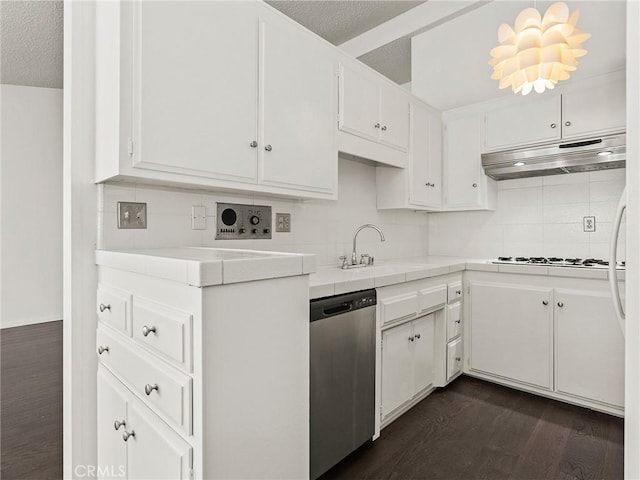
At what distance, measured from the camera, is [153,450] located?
1.09 metres

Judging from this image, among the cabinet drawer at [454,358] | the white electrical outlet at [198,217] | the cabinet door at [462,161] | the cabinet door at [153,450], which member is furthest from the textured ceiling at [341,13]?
the cabinet door at [153,450]

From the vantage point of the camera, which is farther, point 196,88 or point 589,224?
point 589,224

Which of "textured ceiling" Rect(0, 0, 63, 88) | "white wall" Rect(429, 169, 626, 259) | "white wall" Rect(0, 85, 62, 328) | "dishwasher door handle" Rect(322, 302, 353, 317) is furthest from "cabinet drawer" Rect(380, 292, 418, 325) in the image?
"white wall" Rect(0, 85, 62, 328)

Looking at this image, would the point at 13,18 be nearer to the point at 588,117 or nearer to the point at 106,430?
the point at 106,430

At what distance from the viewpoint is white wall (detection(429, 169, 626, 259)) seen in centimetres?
258

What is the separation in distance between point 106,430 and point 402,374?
4.81ft

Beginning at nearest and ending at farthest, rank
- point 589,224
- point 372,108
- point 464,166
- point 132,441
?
1. point 132,441
2. point 372,108
3. point 589,224
4. point 464,166

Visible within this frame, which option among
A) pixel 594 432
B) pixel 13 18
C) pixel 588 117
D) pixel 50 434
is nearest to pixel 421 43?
pixel 588 117

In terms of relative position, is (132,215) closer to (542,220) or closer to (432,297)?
(432,297)

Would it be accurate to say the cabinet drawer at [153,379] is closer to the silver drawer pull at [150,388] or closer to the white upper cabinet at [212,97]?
the silver drawer pull at [150,388]

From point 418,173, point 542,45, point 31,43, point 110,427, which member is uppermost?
point 31,43

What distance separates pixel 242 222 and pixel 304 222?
47 cm

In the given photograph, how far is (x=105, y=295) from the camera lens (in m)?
1.41

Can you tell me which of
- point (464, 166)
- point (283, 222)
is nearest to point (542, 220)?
point (464, 166)
